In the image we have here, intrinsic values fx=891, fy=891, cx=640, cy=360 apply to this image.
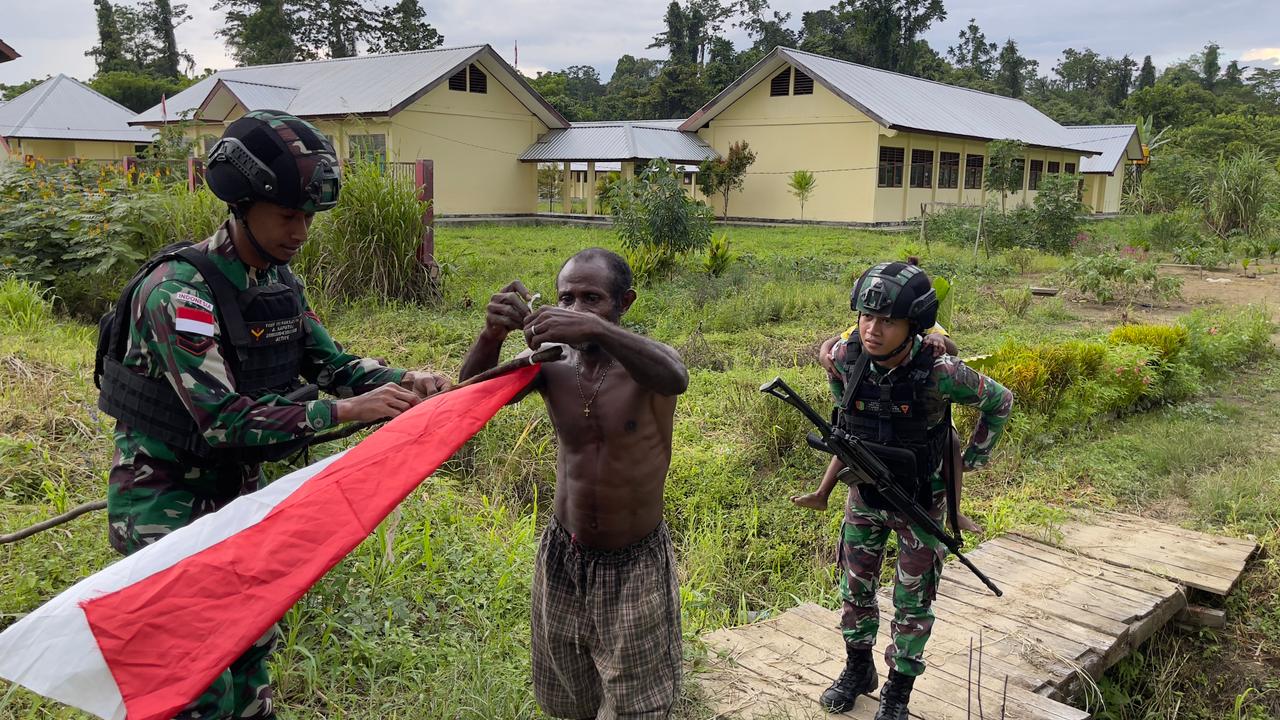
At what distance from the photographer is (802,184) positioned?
28.2 metres

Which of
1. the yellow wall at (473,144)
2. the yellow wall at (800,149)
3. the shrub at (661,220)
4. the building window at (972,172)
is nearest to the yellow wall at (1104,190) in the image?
the building window at (972,172)

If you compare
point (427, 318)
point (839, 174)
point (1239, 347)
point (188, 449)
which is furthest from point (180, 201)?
point (839, 174)

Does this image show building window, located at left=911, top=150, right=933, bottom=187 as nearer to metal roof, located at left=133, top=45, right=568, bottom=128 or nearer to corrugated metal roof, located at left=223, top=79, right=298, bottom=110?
metal roof, located at left=133, top=45, right=568, bottom=128

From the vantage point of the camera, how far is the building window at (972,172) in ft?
105

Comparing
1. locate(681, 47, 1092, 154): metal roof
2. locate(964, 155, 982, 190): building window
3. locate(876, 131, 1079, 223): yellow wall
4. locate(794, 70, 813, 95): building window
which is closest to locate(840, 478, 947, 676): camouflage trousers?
locate(681, 47, 1092, 154): metal roof

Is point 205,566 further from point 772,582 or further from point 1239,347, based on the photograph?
point 1239,347

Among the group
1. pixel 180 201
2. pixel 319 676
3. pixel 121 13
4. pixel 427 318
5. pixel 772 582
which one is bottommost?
pixel 772 582

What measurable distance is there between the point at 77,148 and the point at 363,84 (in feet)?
37.3

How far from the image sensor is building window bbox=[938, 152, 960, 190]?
30734 millimetres

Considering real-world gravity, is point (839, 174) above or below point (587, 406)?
above

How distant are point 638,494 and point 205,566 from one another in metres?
1.11

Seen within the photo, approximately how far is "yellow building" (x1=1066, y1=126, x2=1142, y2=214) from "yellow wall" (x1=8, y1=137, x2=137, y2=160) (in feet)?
128

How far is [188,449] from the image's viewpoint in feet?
7.51

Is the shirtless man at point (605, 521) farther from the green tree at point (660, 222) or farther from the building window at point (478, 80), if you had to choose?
the building window at point (478, 80)
